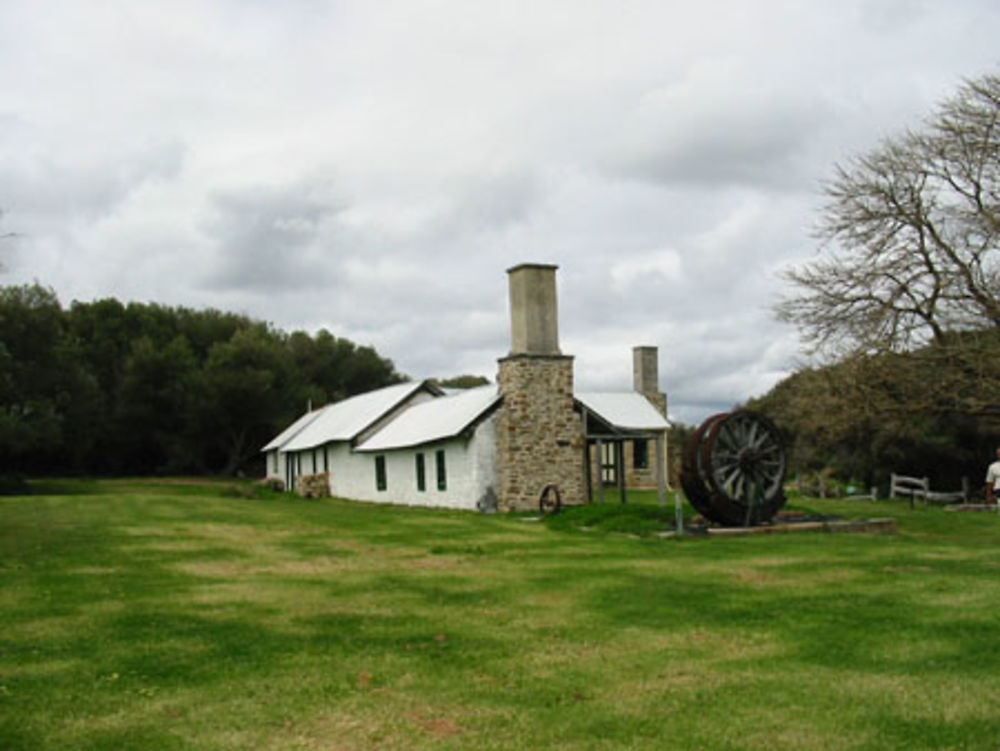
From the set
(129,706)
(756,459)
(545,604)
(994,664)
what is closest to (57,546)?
(545,604)

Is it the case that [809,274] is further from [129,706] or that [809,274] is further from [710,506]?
[129,706]

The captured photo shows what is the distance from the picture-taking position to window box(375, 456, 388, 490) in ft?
108

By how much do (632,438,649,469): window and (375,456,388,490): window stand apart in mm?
12704

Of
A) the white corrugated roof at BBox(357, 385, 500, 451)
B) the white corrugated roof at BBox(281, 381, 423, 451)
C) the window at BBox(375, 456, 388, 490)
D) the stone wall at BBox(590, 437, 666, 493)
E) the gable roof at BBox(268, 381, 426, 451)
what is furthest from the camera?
the stone wall at BBox(590, 437, 666, 493)

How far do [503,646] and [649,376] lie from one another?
117ft

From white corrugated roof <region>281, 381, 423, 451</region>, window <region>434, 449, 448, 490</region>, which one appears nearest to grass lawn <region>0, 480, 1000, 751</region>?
window <region>434, 449, 448, 490</region>

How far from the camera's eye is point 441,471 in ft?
93.5

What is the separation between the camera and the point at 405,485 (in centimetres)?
3108

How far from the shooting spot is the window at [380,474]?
32.8m

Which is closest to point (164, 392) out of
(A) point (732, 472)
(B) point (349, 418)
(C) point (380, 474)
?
(B) point (349, 418)

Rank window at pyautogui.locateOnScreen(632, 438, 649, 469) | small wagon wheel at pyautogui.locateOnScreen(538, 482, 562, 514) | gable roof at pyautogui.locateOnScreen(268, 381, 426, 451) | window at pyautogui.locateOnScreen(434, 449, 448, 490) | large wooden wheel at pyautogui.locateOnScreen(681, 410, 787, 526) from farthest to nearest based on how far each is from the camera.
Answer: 1. window at pyautogui.locateOnScreen(632, 438, 649, 469)
2. gable roof at pyautogui.locateOnScreen(268, 381, 426, 451)
3. window at pyautogui.locateOnScreen(434, 449, 448, 490)
4. small wagon wheel at pyautogui.locateOnScreen(538, 482, 562, 514)
5. large wooden wheel at pyautogui.locateOnScreen(681, 410, 787, 526)

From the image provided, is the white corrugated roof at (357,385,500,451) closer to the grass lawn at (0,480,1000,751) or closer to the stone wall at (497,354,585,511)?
the stone wall at (497,354,585,511)

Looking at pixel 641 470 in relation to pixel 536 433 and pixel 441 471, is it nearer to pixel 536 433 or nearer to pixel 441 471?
pixel 441 471

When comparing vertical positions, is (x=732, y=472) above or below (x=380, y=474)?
above
